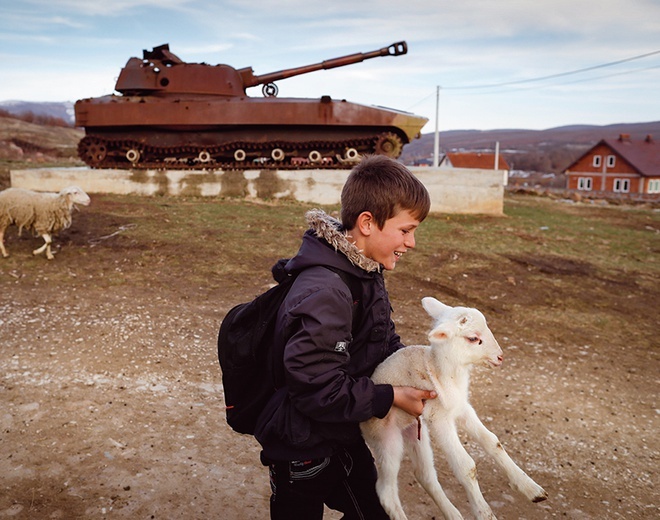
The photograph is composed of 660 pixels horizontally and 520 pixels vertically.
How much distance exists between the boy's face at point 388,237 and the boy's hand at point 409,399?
20.4 inches

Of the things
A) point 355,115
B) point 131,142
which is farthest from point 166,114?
point 355,115

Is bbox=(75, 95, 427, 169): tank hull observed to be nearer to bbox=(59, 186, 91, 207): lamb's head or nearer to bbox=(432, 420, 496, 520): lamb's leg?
bbox=(59, 186, 91, 207): lamb's head

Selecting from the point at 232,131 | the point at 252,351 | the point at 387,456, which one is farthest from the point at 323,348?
the point at 232,131

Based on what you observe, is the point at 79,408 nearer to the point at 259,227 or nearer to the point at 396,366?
the point at 396,366

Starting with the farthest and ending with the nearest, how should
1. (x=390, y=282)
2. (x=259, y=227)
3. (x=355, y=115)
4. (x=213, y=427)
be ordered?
(x=355, y=115), (x=259, y=227), (x=390, y=282), (x=213, y=427)

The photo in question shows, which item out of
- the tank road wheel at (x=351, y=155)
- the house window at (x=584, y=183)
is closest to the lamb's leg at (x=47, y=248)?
the tank road wheel at (x=351, y=155)

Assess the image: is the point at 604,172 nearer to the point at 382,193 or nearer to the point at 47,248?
the point at 47,248

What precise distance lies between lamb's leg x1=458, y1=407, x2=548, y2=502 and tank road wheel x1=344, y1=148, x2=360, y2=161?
13.8 meters

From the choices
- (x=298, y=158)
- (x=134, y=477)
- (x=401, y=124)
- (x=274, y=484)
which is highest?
(x=401, y=124)

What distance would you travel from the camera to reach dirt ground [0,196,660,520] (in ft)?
12.2

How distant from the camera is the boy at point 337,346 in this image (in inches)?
87.0

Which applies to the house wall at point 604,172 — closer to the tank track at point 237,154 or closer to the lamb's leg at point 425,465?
the tank track at point 237,154

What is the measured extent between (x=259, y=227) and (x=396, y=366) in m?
9.00

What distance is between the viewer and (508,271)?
9.61 meters
